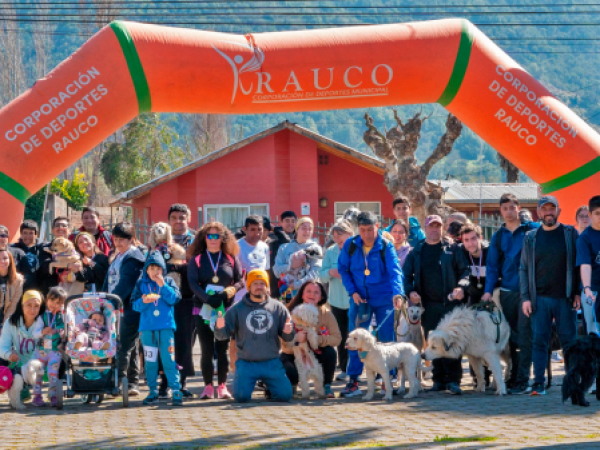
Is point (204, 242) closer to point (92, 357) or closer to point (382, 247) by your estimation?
point (92, 357)

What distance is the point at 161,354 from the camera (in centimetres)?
832

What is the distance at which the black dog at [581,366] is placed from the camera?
284 inches

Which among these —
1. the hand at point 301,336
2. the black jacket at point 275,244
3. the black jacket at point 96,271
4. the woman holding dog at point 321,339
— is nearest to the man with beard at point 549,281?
the woman holding dog at point 321,339

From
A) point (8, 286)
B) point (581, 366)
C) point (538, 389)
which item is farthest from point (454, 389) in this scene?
point (8, 286)

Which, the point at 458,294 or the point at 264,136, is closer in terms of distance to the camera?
the point at 458,294

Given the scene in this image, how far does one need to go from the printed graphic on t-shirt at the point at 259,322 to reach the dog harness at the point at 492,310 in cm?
217

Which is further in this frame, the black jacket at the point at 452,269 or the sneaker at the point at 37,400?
the black jacket at the point at 452,269

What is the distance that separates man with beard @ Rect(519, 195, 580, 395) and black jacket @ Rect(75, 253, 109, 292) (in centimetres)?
466

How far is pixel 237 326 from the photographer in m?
8.33

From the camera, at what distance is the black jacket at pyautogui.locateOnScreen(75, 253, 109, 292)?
30.0 ft

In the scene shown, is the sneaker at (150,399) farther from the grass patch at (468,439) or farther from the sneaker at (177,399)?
the grass patch at (468,439)

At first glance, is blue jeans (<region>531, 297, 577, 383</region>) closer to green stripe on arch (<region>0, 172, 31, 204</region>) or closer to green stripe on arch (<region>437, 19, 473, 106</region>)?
green stripe on arch (<region>437, 19, 473, 106</region>)

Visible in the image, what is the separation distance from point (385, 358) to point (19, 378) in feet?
12.1

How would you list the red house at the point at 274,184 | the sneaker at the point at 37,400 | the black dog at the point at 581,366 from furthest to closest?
the red house at the point at 274,184 < the sneaker at the point at 37,400 < the black dog at the point at 581,366
